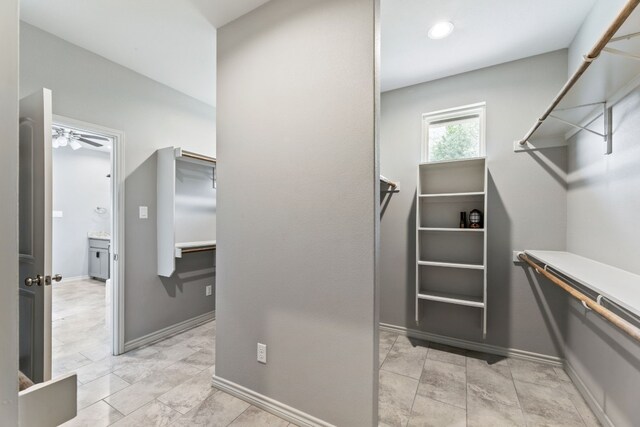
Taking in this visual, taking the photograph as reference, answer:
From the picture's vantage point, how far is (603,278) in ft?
4.66

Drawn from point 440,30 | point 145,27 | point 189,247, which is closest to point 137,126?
point 145,27

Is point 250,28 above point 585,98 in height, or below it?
above

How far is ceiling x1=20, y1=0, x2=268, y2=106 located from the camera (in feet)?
6.33

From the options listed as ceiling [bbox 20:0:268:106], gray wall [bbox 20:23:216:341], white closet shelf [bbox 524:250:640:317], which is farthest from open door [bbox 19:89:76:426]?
white closet shelf [bbox 524:250:640:317]

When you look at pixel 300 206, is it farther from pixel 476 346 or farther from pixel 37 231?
pixel 476 346

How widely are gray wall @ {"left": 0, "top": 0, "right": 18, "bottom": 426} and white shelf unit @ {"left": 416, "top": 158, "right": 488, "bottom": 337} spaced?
2.62m

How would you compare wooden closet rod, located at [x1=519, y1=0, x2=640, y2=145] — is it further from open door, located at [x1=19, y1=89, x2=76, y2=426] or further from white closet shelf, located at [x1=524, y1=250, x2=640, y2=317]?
open door, located at [x1=19, y1=89, x2=76, y2=426]

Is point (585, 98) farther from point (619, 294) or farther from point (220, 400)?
point (220, 400)

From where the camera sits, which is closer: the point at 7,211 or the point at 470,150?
the point at 7,211

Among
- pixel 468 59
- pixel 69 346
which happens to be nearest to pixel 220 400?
pixel 69 346

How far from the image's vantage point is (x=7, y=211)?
390 mm

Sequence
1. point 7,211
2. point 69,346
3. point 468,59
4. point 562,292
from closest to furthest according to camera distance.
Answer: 1. point 7,211
2. point 562,292
3. point 468,59
4. point 69,346

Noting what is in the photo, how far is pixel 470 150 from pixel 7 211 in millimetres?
3145

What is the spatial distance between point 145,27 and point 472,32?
255 cm
